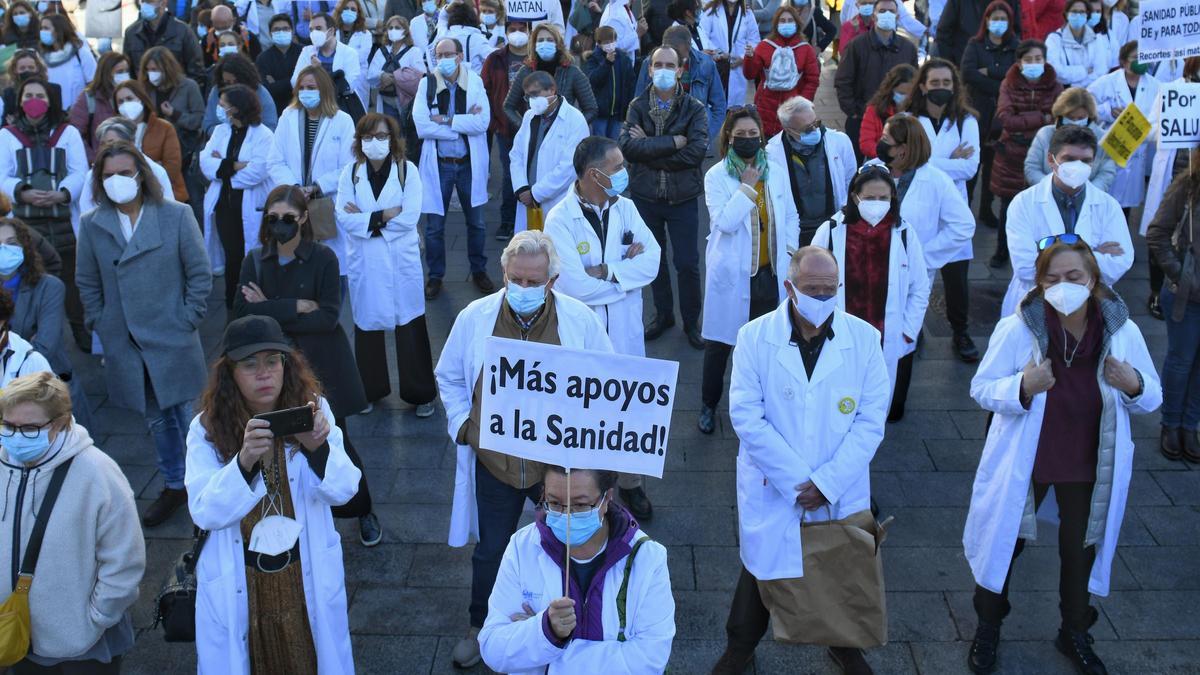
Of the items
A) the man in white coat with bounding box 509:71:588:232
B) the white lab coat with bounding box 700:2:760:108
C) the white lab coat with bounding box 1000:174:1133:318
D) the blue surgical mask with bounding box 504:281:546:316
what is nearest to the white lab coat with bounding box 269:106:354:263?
the man in white coat with bounding box 509:71:588:232

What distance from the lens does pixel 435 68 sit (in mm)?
10703

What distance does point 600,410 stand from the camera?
4.55 meters

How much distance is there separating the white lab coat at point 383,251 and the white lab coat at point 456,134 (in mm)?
2082

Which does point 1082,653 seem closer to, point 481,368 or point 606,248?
point 481,368

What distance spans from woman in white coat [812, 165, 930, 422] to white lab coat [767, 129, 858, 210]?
0.89 metres

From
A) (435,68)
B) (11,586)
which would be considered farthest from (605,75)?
(11,586)

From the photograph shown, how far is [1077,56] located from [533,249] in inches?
320

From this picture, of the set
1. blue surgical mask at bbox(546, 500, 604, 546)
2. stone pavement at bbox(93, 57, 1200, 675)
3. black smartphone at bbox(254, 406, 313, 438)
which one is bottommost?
stone pavement at bbox(93, 57, 1200, 675)

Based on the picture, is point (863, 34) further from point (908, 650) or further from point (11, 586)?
point (11, 586)

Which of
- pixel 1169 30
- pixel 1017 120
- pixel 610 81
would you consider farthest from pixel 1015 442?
pixel 610 81

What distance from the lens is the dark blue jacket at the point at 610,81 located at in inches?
463

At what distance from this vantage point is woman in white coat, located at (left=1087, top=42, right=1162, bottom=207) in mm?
10578

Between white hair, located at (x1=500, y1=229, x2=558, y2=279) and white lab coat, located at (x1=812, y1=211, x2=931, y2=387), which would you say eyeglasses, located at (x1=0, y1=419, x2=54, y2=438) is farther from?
white lab coat, located at (x1=812, y1=211, x2=931, y2=387)

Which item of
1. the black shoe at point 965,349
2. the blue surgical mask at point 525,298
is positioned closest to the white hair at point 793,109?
the black shoe at point 965,349
